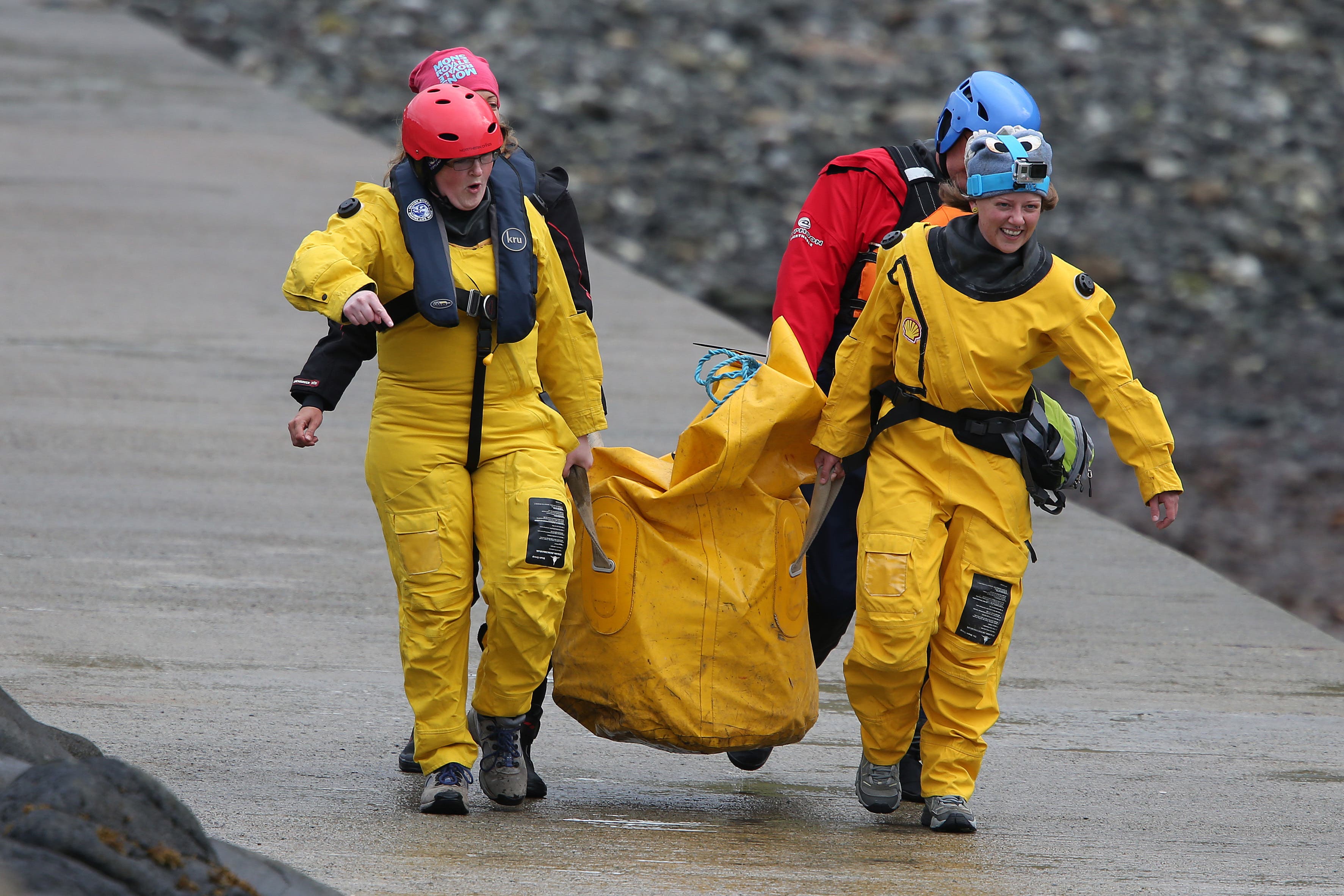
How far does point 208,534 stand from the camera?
24.2ft

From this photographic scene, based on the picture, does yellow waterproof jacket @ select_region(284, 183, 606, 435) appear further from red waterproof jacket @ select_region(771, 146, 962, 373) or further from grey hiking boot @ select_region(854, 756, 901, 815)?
grey hiking boot @ select_region(854, 756, 901, 815)

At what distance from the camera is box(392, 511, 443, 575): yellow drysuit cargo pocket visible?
4.41 meters

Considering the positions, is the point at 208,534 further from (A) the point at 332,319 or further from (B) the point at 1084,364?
(B) the point at 1084,364

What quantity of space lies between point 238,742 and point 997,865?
2256 mm

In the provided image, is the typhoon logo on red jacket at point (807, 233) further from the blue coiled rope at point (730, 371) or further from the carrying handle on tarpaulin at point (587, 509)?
the carrying handle on tarpaulin at point (587, 509)

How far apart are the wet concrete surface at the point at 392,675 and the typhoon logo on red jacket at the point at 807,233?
1642mm

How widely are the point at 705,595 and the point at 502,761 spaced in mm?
712

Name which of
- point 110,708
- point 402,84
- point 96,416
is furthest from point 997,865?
point 402,84

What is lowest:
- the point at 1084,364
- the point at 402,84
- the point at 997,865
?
the point at 402,84

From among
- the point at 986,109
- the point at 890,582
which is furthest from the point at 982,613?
the point at 986,109

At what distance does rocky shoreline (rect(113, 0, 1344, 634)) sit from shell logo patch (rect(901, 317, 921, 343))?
5.83 metres

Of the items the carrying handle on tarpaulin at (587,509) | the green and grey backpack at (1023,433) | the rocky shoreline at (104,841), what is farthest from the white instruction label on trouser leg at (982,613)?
the rocky shoreline at (104,841)

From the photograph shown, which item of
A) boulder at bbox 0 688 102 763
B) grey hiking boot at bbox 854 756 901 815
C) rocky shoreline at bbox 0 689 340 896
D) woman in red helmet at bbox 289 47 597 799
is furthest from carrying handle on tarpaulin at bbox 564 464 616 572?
rocky shoreline at bbox 0 689 340 896

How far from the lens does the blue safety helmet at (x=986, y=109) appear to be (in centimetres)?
487
